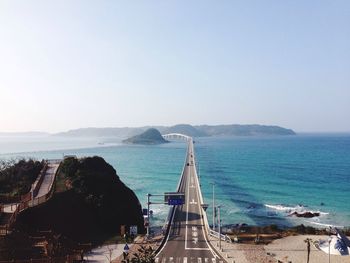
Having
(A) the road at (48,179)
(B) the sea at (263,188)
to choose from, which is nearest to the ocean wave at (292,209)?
(B) the sea at (263,188)

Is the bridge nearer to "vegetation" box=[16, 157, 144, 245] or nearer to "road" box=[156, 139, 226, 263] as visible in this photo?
"vegetation" box=[16, 157, 144, 245]

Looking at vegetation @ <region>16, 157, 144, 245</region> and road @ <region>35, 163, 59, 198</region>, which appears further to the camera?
road @ <region>35, 163, 59, 198</region>

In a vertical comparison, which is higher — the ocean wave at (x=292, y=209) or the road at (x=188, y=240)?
the road at (x=188, y=240)

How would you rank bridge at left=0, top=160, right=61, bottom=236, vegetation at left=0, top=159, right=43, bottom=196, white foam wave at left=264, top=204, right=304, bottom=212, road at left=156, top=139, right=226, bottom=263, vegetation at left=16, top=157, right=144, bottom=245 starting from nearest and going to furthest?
road at left=156, top=139, right=226, bottom=263 < bridge at left=0, top=160, right=61, bottom=236 < vegetation at left=16, top=157, right=144, bottom=245 < vegetation at left=0, top=159, right=43, bottom=196 < white foam wave at left=264, top=204, right=304, bottom=212

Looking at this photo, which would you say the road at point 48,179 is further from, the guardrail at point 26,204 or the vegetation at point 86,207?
the vegetation at point 86,207

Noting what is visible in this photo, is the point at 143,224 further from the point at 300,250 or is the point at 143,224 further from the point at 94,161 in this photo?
the point at 300,250

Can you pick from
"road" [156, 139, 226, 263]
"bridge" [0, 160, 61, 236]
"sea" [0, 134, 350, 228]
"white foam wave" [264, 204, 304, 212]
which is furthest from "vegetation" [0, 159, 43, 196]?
"white foam wave" [264, 204, 304, 212]
